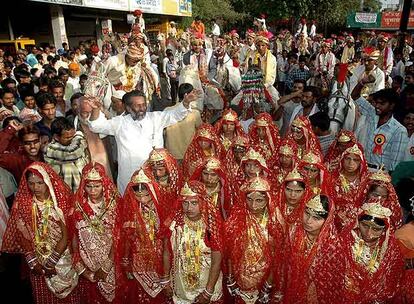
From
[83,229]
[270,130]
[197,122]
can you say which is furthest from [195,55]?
[83,229]

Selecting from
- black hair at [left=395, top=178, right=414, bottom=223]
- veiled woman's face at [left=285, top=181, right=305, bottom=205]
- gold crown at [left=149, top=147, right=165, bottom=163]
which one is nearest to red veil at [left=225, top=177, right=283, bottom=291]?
veiled woman's face at [left=285, top=181, right=305, bottom=205]

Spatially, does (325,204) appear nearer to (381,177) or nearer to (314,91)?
(381,177)

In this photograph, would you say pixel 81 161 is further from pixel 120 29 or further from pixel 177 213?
pixel 120 29

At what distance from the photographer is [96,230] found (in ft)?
11.0

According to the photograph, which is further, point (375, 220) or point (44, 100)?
point (44, 100)

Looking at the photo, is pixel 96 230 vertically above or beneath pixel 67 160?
beneath

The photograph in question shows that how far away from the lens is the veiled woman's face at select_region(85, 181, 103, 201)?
131 inches

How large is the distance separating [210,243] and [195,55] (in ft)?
19.9

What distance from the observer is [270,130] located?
4988mm

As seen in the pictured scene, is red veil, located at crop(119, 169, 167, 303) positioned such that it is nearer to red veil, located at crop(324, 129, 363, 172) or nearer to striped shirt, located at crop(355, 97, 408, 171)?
red veil, located at crop(324, 129, 363, 172)

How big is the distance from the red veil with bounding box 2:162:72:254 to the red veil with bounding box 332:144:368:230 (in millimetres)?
2395

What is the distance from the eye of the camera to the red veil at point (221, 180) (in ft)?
12.3

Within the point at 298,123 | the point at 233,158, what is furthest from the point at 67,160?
the point at 298,123

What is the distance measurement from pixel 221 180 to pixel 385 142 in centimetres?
210
